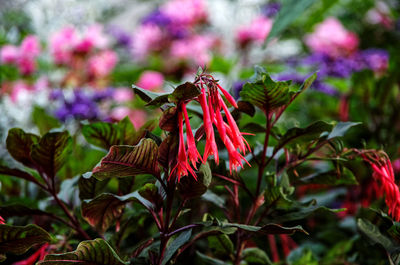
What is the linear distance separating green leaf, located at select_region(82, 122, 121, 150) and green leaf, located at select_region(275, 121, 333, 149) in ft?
0.54

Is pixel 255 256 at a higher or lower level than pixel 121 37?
lower

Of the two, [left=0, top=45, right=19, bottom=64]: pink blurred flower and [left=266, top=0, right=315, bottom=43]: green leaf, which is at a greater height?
[left=0, top=45, right=19, bottom=64]: pink blurred flower

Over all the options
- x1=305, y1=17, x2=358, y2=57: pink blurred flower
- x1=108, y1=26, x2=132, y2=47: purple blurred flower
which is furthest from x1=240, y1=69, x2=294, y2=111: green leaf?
x1=108, y1=26, x2=132, y2=47: purple blurred flower

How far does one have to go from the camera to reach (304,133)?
1.14 ft

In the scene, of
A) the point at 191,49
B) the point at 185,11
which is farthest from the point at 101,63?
the point at 185,11

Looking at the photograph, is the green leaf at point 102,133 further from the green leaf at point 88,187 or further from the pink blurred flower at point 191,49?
the pink blurred flower at point 191,49

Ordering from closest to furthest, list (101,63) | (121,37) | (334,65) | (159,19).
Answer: (334,65) < (101,63) < (159,19) < (121,37)

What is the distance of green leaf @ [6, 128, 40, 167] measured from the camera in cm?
35

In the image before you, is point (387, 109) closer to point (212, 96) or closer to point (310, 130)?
point (310, 130)

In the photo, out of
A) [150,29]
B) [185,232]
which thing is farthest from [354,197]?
[150,29]

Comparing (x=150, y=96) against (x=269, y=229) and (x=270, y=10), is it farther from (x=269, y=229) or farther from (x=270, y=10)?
(x=270, y=10)

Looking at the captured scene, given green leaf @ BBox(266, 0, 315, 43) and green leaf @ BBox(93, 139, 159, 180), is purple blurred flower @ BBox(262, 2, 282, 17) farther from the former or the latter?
green leaf @ BBox(93, 139, 159, 180)

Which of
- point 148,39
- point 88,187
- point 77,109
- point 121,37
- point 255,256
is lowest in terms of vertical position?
point 255,256

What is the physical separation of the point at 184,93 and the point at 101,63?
4.11ft
